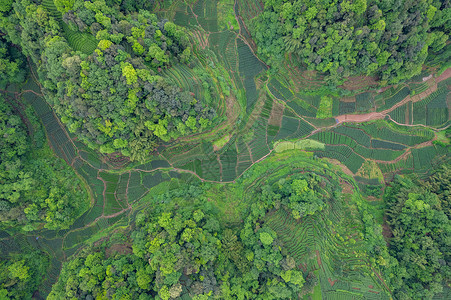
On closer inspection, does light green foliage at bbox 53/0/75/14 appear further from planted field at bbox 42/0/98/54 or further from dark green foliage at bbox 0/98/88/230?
dark green foliage at bbox 0/98/88/230

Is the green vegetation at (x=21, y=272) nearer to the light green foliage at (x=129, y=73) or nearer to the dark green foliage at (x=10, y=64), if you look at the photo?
the dark green foliage at (x=10, y=64)

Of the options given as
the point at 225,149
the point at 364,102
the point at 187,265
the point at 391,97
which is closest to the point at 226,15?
the point at 225,149

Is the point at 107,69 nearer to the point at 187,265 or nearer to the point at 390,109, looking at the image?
the point at 187,265

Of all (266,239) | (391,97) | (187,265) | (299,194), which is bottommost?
(187,265)

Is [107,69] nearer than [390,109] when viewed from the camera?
Yes

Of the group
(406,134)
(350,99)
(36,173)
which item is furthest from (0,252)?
(406,134)

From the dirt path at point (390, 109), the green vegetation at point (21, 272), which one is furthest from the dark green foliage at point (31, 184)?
the dirt path at point (390, 109)

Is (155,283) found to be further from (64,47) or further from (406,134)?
(406,134)
